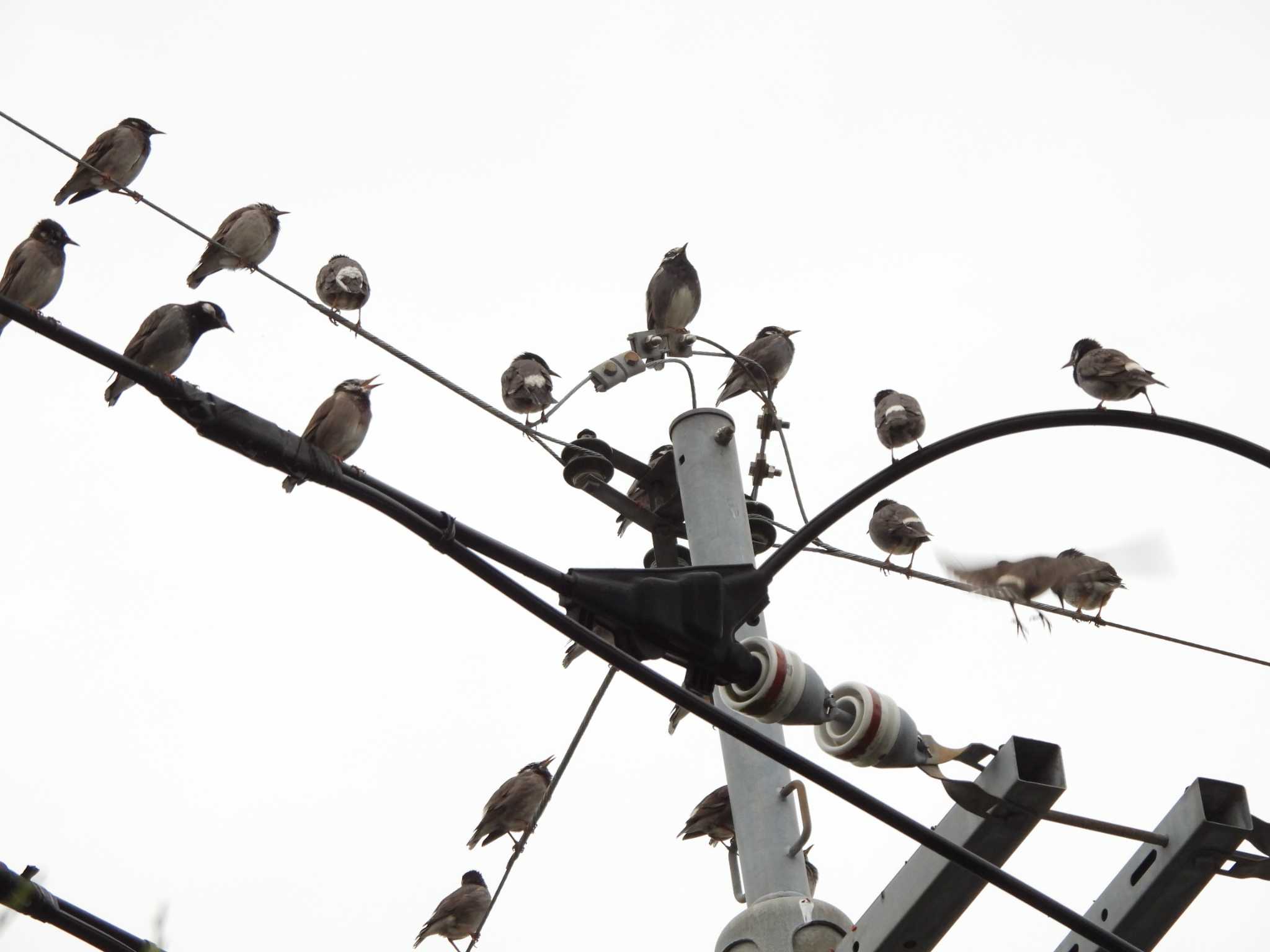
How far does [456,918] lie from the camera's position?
1211cm

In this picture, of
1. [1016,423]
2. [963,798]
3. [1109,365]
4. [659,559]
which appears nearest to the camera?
[963,798]

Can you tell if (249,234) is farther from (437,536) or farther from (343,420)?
(437,536)

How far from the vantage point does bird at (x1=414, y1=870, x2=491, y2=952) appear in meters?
12.1

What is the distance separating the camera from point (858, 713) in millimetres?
4102

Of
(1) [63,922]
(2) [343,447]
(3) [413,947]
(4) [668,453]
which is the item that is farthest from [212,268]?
(1) [63,922]

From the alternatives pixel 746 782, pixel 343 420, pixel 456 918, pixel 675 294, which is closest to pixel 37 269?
pixel 343 420

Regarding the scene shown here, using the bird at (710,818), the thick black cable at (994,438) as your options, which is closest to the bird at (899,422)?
the bird at (710,818)

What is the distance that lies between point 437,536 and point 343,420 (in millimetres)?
6369

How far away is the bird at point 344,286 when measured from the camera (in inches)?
494

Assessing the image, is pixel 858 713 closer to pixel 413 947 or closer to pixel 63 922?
pixel 63 922

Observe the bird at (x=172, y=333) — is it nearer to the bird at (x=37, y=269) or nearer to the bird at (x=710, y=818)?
the bird at (x=37, y=269)

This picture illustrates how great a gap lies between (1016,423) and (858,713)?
1012 mm

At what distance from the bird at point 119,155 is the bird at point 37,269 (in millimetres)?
924

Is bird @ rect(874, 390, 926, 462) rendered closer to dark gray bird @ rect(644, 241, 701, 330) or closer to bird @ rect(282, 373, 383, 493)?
dark gray bird @ rect(644, 241, 701, 330)
